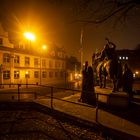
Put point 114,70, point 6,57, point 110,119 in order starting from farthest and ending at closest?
point 6,57
point 114,70
point 110,119

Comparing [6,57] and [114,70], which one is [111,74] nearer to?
[114,70]

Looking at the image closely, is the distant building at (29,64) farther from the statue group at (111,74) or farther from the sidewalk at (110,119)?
the sidewalk at (110,119)

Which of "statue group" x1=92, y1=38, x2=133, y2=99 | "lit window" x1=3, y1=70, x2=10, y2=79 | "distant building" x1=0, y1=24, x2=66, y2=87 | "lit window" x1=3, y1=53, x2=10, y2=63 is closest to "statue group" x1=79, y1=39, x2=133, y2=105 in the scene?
"statue group" x1=92, y1=38, x2=133, y2=99

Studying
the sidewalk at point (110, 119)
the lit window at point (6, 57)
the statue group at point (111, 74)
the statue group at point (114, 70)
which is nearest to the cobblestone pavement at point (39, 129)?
the sidewalk at point (110, 119)

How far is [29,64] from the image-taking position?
44031 mm

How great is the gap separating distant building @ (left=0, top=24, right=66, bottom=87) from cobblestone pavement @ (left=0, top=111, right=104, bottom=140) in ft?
95.5

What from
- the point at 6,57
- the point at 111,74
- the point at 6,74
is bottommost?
the point at 111,74

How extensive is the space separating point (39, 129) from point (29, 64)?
38.1 metres

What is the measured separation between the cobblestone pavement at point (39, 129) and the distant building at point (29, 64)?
29106mm

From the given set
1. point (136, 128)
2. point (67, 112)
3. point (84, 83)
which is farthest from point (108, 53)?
point (136, 128)

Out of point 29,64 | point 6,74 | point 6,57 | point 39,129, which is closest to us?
point 39,129

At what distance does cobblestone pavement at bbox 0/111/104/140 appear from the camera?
6363 millimetres

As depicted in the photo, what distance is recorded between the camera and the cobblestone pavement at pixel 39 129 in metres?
6.36

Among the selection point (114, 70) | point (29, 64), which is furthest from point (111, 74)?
point (29, 64)
